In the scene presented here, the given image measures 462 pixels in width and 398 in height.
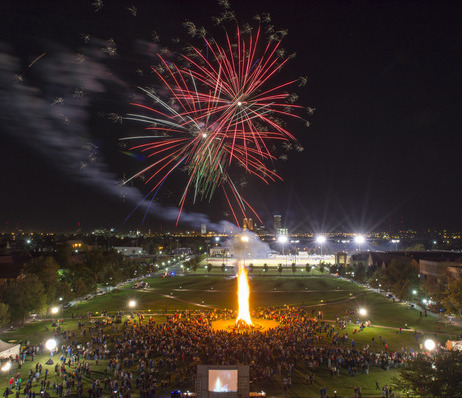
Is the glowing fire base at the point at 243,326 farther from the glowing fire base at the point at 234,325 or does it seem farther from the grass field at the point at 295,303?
the grass field at the point at 295,303

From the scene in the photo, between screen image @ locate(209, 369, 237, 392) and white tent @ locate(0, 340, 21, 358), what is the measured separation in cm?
1676

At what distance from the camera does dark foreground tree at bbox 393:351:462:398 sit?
15.6 m

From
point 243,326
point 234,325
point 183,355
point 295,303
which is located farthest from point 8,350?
point 295,303

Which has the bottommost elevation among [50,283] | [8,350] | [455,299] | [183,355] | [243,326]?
[183,355]

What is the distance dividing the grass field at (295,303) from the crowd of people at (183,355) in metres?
0.77

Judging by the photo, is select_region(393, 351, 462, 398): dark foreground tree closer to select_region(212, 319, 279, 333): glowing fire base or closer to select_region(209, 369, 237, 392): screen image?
select_region(209, 369, 237, 392): screen image

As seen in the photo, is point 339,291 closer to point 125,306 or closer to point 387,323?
point 387,323

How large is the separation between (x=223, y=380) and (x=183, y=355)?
11532mm

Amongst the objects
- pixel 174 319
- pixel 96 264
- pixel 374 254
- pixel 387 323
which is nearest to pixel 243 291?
pixel 174 319

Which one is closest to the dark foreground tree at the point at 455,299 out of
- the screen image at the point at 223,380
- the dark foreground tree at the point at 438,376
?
the dark foreground tree at the point at 438,376

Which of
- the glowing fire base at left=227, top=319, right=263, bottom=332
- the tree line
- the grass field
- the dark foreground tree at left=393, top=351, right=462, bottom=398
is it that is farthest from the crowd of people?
the dark foreground tree at left=393, top=351, right=462, bottom=398

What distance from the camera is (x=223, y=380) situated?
605 inches

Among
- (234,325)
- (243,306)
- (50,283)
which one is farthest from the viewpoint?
(50,283)

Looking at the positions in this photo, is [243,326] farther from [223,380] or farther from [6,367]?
[223,380]
